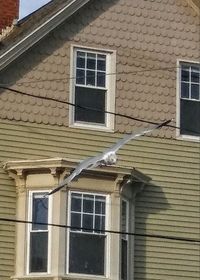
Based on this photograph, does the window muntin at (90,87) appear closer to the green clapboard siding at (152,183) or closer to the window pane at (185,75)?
the green clapboard siding at (152,183)

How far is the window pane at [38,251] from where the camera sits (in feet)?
72.1

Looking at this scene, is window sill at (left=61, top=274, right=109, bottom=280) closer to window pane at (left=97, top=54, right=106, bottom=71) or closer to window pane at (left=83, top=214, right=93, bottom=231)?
window pane at (left=83, top=214, right=93, bottom=231)

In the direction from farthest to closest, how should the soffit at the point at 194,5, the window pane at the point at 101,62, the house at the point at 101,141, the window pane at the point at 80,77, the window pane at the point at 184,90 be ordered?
the soffit at the point at 194,5, the window pane at the point at 184,90, the window pane at the point at 101,62, the window pane at the point at 80,77, the house at the point at 101,141

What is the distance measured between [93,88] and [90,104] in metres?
0.38

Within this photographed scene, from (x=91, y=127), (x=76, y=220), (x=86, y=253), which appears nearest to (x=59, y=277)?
(x=86, y=253)

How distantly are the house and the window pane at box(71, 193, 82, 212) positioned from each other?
21 mm

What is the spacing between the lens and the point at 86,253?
2228 centimetres

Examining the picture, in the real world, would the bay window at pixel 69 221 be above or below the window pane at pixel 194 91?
below

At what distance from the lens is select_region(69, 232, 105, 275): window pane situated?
A: 22062 millimetres

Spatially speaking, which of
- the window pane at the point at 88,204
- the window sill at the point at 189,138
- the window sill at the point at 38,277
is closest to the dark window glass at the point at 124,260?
the window pane at the point at 88,204

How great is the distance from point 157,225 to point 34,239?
296cm

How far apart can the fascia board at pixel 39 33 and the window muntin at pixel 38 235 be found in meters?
3.04

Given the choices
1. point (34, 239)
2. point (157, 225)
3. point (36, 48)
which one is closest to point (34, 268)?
point (34, 239)

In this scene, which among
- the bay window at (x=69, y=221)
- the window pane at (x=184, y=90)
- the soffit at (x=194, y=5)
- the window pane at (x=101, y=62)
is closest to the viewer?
the bay window at (x=69, y=221)
